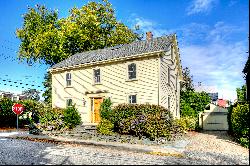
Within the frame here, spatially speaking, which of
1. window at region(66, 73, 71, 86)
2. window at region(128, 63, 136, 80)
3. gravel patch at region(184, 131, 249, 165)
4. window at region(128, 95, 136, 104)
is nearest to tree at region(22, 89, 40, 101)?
window at region(66, 73, 71, 86)

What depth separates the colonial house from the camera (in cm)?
2264

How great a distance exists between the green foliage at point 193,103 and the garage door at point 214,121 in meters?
2.67

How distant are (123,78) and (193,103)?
942 cm

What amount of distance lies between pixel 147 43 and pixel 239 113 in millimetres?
12604

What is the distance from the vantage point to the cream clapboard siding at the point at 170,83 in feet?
75.7

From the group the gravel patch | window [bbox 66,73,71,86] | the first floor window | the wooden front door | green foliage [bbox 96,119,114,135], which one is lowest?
the gravel patch

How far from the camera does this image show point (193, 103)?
2959cm

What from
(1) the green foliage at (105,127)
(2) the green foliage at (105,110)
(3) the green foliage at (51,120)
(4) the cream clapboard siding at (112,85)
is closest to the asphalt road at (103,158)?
(1) the green foliage at (105,127)

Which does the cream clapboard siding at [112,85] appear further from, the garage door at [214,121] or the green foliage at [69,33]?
the green foliage at [69,33]

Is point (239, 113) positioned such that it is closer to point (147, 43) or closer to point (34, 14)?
point (147, 43)

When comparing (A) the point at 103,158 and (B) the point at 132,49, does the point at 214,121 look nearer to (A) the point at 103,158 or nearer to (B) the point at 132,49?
(B) the point at 132,49

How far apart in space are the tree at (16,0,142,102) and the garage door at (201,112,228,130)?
21.3 meters

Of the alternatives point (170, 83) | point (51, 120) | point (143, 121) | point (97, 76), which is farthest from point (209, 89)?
point (143, 121)

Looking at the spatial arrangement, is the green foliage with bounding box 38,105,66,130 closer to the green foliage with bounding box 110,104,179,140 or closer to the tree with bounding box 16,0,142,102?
the green foliage with bounding box 110,104,179,140
